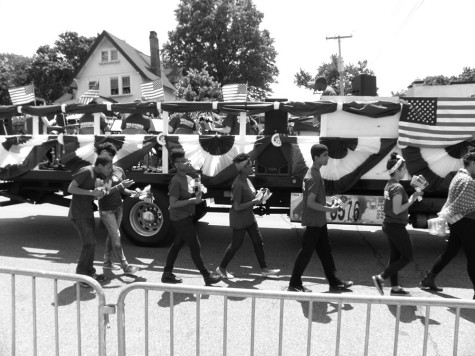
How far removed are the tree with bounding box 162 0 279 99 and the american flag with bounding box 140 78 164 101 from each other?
31.6m

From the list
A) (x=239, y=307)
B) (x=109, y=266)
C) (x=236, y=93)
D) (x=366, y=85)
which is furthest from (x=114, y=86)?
(x=239, y=307)

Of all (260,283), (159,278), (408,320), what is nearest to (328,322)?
(408,320)

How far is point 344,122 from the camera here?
6.08 meters

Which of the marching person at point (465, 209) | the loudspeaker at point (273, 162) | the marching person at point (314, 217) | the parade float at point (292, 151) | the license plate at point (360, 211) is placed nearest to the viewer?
the marching person at point (465, 209)

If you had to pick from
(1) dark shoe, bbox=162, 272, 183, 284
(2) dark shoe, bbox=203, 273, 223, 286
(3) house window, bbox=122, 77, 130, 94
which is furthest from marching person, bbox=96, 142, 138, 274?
(3) house window, bbox=122, 77, 130, 94

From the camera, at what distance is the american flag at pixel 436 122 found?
5.77 m

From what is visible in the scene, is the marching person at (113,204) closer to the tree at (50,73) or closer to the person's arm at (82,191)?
the person's arm at (82,191)

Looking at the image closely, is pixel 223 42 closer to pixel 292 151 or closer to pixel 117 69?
pixel 117 69

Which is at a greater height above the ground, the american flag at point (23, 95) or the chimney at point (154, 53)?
the chimney at point (154, 53)

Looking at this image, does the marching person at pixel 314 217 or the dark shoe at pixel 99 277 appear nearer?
the marching person at pixel 314 217

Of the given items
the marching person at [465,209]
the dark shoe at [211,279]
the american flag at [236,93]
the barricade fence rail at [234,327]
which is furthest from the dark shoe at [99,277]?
the marching person at [465,209]

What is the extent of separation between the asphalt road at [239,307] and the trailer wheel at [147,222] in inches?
7.0

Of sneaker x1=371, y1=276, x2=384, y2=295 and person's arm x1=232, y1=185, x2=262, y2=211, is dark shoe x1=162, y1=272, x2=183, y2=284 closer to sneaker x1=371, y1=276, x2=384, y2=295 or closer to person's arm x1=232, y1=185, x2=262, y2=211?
person's arm x1=232, y1=185, x2=262, y2=211

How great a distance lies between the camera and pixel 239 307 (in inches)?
172
